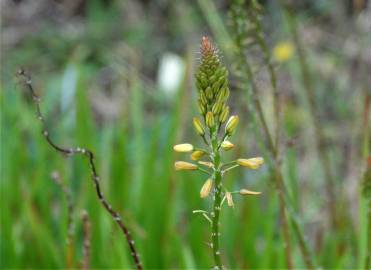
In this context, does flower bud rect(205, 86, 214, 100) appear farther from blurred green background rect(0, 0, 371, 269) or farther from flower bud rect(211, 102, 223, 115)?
blurred green background rect(0, 0, 371, 269)

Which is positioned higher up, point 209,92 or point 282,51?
point 282,51

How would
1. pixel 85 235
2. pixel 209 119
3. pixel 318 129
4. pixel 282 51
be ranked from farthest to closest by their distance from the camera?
pixel 282 51 < pixel 318 129 < pixel 85 235 < pixel 209 119

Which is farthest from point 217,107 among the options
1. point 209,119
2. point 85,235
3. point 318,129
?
point 318,129

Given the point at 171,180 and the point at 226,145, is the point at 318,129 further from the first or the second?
the point at 226,145

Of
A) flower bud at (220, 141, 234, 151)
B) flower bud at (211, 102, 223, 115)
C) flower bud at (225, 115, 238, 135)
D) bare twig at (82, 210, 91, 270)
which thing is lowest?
bare twig at (82, 210, 91, 270)

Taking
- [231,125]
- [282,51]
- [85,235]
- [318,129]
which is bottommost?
[85,235]

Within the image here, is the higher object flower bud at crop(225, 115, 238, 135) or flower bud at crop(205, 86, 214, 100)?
flower bud at crop(205, 86, 214, 100)

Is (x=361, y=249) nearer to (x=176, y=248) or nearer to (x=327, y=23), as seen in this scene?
(x=176, y=248)

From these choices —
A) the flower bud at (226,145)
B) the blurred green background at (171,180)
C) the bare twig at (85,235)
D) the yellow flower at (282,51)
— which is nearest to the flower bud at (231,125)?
the flower bud at (226,145)

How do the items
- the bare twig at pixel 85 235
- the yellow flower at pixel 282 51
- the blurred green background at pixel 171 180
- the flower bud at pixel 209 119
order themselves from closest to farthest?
the flower bud at pixel 209 119 → the bare twig at pixel 85 235 → the blurred green background at pixel 171 180 → the yellow flower at pixel 282 51

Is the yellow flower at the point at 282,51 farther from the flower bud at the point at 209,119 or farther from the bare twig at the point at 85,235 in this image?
the flower bud at the point at 209,119

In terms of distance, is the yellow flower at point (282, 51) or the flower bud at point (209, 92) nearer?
the flower bud at point (209, 92)

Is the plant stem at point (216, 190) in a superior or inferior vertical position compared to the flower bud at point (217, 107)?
inferior

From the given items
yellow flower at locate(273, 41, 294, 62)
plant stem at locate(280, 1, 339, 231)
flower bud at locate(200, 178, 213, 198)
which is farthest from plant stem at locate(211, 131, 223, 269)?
yellow flower at locate(273, 41, 294, 62)
